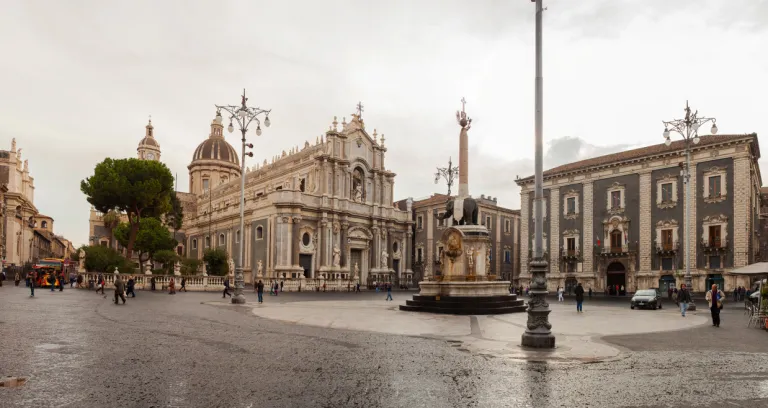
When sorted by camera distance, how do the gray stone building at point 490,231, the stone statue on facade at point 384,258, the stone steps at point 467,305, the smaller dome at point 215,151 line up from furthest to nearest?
the smaller dome at point 215,151
the gray stone building at point 490,231
the stone statue on facade at point 384,258
the stone steps at point 467,305

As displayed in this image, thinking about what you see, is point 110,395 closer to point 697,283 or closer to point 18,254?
point 697,283

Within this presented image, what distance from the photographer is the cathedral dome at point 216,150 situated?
287 feet

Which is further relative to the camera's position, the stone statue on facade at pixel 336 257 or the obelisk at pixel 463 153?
the stone statue on facade at pixel 336 257

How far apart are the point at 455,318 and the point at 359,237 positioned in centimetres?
4053

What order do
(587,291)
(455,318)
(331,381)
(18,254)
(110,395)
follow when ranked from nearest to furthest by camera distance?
(110,395) → (331,381) → (455,318) → (587,291) → (18,254)

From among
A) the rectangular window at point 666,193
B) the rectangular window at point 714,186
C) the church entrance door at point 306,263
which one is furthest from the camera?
the church entrance door at point 306,263

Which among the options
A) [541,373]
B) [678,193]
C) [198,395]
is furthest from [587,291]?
[198,395]

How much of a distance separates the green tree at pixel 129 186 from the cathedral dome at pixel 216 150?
1361 inches

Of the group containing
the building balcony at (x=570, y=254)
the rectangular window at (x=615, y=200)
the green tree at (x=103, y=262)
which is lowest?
the green tree at (x=103, y=262)

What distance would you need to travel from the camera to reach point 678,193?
45.4 metres

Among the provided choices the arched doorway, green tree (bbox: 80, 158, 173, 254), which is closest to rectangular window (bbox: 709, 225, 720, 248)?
the arched doorway

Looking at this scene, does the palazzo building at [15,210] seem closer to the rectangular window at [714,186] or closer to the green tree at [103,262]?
the green tree at [103,262]

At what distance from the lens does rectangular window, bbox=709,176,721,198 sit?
43312 mm

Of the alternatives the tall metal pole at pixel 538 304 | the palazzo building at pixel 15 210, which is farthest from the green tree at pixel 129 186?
the tall metal pole at pixel 538 304
